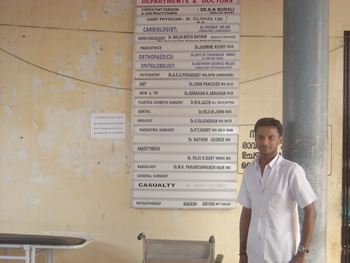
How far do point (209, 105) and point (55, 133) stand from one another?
5.32ft

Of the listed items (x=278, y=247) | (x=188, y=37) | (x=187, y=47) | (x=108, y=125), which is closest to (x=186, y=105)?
(x=187, y=47)

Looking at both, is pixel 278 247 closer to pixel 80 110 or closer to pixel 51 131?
pixel 80 110

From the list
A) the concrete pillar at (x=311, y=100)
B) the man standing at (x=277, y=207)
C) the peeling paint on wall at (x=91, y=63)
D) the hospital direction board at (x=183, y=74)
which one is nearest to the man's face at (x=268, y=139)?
the man standing at (x=277, y=207)

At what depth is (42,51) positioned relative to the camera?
432 cm

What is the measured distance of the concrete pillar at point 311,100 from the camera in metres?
2.91

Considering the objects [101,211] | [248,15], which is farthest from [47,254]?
[248,15]

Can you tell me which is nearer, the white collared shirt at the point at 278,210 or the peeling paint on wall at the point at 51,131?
the white collared shirt at the point at 278,210

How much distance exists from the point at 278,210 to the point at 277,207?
0.02 m

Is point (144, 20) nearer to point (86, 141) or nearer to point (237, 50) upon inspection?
point (237, 50)

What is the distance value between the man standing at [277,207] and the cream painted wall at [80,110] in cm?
160

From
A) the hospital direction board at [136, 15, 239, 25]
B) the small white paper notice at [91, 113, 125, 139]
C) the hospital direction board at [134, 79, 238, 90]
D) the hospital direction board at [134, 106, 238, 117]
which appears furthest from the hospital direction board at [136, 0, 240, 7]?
the small white paper notice at [91, 113, 125, 139]

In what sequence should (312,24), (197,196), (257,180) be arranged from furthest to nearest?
(197,196) < (312,24) < (257,180)

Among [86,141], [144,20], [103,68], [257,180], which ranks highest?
[144,20]

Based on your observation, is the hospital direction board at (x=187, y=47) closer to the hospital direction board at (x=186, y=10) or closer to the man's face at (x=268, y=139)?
the hospital direction board at (x=186, y=10)
